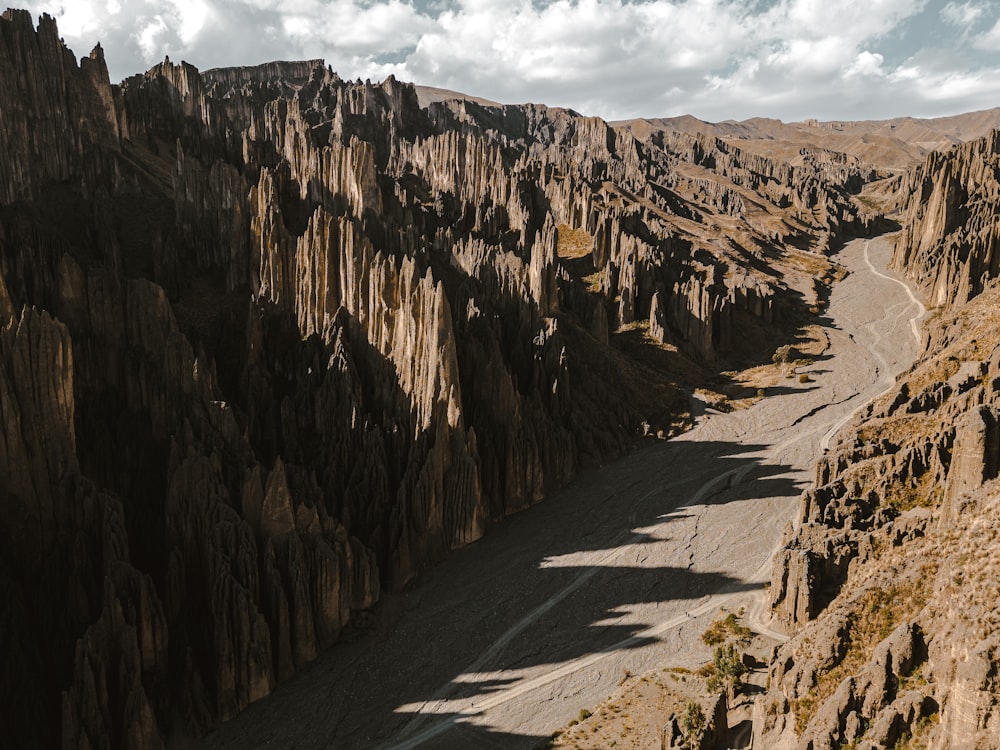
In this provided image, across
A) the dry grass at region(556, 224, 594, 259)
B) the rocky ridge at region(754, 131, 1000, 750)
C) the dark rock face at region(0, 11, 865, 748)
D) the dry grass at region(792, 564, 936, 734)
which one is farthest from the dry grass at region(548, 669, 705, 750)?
the dry grass at region(556, 224, 594, 259)

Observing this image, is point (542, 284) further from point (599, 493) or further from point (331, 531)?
point (331, 531)

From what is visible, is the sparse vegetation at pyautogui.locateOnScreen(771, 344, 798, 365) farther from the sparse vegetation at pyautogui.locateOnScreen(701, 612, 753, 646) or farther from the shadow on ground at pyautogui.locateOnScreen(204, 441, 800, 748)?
the sparse vegetation at pyautogui.locateOnScreen(701, 612, 753, 646)

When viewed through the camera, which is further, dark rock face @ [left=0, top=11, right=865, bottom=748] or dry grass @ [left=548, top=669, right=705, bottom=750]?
dark rock face @ [left=0, top=11, right=865, bottom=748]

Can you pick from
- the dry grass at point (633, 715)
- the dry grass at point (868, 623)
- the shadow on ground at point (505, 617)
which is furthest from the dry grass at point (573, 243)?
the dry grass at point (868, 623)

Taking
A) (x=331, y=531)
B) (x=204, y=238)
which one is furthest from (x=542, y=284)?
(x=331, y=531)

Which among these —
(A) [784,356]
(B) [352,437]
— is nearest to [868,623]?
(B) [352,437]

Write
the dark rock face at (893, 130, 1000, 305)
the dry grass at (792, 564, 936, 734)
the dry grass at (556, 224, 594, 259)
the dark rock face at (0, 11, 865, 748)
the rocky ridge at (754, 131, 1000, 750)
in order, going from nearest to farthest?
the rocky ridge at (754, 131, 1000, 750), the dry grass at (792, 564, 936, 734), the dark rock face at (0, 11, 865, 748), the dark rock face at (893, 130, 1000, 305), the dry grass at (556, 224, 594, 259)

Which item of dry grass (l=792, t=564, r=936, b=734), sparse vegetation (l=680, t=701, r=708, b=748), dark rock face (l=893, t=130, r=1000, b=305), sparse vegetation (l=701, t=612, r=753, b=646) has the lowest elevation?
sparse vegetation (l=701, t=612, r=753, b=646)

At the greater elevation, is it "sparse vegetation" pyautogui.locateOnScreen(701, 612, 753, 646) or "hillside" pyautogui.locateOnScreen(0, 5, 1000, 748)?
"hillside" pyautogui.locateOnScreen(0, 5, 1000, 748)
